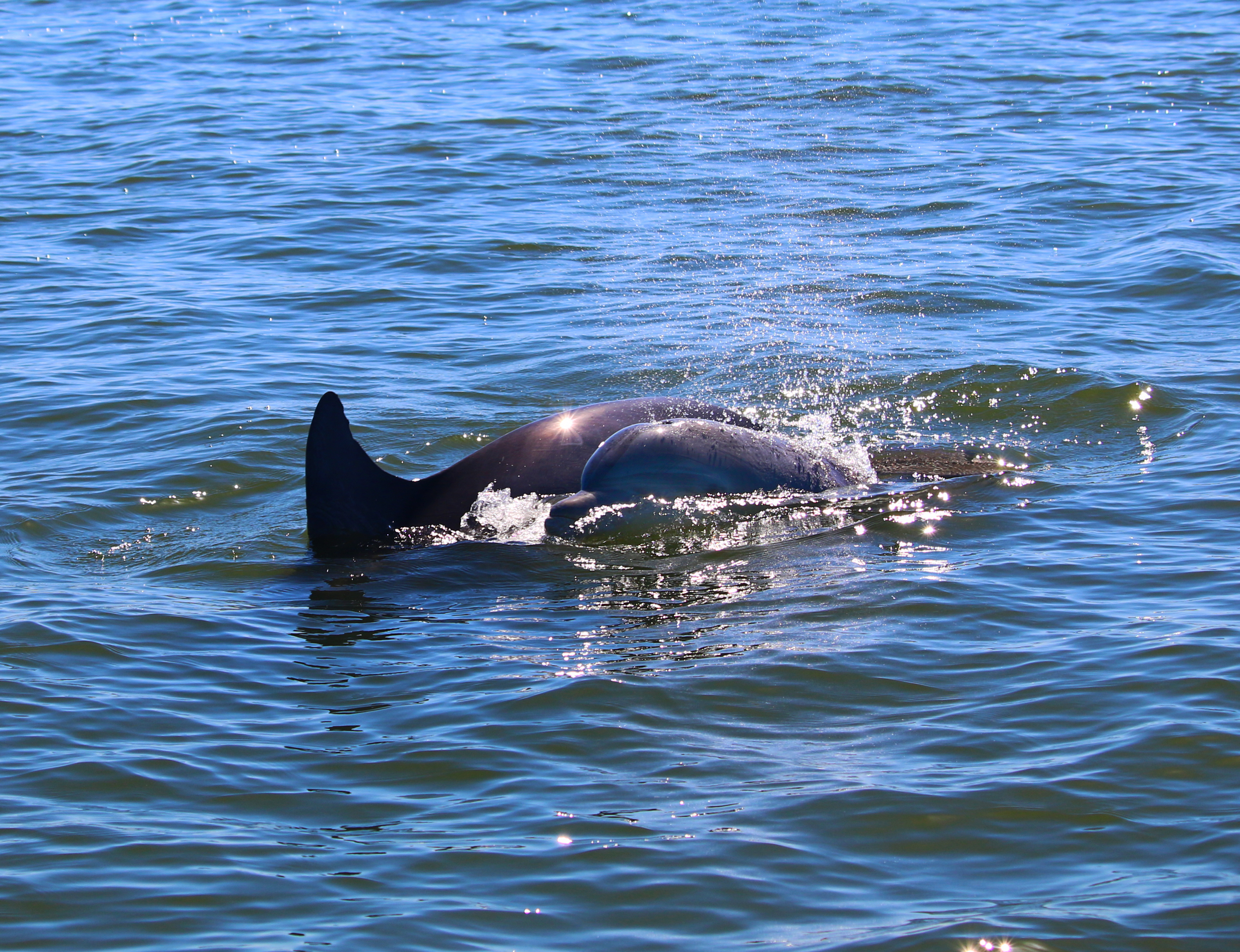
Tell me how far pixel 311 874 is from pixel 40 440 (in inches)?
261

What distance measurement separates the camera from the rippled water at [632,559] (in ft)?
16.5

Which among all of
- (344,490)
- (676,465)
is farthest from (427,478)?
(676,465)

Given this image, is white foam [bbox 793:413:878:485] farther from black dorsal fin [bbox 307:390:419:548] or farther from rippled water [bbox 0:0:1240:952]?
black dorsal fin [bbox 307:390:419:548]

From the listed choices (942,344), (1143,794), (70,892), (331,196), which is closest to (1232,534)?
(1143,794)

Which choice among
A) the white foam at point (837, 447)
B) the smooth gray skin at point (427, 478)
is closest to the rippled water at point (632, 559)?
the white foam at point (837, 447)

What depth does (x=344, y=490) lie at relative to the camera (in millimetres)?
8125

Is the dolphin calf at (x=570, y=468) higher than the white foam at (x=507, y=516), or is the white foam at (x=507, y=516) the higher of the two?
the dolphin calf at (x=570, y=468)

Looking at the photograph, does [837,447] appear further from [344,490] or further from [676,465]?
[344,490]

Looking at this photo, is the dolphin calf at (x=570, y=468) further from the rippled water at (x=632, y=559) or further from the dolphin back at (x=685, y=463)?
the rippled water at (x=632, y=559)

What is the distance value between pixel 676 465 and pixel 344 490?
5.96 ft

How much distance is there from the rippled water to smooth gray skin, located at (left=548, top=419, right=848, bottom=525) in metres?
0.21

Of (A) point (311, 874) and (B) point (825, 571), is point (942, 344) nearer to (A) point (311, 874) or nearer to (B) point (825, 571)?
(B) point (825, 571)

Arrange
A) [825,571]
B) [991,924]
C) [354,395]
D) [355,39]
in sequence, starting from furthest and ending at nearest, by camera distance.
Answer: [355,39], [354,395], [825,571], [991,924]

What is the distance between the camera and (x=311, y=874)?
5.08 metres
